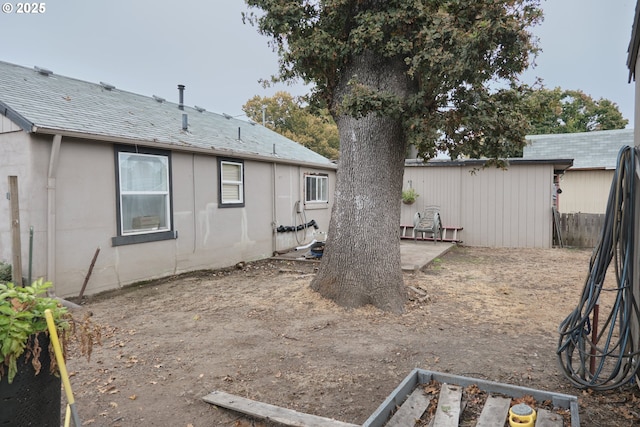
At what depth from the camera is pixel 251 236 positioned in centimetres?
910

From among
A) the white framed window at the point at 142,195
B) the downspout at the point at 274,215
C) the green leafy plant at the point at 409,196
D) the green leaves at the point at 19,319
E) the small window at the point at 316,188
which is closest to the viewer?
the green leaves at the point at 19,319

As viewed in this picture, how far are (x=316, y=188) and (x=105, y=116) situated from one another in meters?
6.36

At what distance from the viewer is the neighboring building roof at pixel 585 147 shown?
1658 centimetres

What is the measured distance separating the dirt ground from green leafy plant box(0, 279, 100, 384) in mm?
1153

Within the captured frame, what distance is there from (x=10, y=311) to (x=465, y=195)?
11.9m

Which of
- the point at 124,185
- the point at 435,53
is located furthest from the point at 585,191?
the point at 124,185

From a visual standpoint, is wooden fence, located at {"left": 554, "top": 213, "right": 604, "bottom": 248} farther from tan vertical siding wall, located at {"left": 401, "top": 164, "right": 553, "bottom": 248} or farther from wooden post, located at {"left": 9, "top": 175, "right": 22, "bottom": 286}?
wooden post, located at {"left": 9, "top": 175, "right": 22, "bottom": 286}

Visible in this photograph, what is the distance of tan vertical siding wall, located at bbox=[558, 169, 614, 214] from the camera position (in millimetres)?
15023

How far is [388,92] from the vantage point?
15.9 feet

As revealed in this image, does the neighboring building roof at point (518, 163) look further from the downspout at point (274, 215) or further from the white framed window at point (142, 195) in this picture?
the white framed window at point (142, 195)

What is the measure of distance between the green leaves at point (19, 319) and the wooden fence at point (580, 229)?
41.0 ft

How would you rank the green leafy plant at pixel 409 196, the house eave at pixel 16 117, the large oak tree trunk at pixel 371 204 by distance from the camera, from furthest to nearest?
the green leafy plant at pixel 409 196 < the large oak tree trunk at pixel 371 204 < the house eave at pixel 16 117

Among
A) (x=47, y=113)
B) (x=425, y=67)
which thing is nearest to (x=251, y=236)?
(x=47, y=113)

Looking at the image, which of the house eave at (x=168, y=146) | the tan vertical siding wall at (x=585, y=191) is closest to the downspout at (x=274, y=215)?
the house eave at (x=168, y=146)
